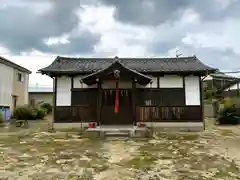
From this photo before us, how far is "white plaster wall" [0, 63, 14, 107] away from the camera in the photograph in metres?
19.8

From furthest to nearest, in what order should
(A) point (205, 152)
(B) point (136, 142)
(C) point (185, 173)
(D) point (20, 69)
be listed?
1. (D) point (20, 69)
2. (B) point (136, 142)
3. (A) point (205, 152)
4. (C) point (185, 173)

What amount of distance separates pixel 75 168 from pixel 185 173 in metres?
2.41

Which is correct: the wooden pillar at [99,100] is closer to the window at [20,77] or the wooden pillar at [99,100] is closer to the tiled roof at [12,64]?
the tiled roof at [12,64]

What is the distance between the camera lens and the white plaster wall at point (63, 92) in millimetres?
13656

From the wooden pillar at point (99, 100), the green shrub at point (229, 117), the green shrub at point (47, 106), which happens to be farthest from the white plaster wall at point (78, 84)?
the green shrub at point (47, 106)

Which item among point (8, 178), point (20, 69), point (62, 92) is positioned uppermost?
point (20, 69)

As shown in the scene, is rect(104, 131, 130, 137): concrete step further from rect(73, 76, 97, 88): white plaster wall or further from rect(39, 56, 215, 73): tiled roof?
rect(39, 56, 215, 73): tiled roof

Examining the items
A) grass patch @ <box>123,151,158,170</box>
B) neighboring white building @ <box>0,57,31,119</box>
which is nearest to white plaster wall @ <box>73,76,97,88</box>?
grass patch @ <box>123,151,158,170</box>

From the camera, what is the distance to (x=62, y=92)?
13.7m

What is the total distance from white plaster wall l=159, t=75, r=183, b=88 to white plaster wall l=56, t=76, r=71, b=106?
4.77m

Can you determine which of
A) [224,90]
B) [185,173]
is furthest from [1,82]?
[224,90]

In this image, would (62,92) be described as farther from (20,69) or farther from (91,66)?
(20,69)

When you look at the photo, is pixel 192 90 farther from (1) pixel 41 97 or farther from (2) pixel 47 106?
(1) pixel 41 97

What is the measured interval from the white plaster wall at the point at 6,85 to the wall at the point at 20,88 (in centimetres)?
59
